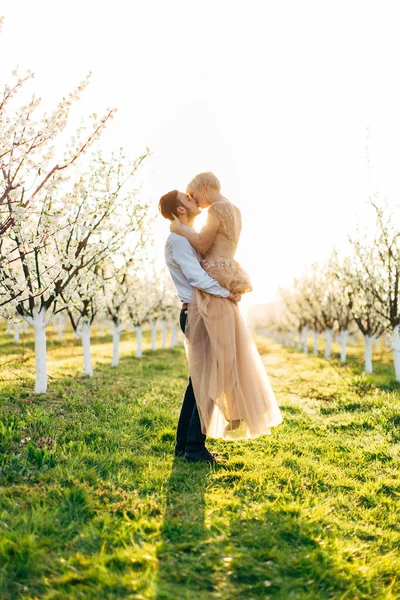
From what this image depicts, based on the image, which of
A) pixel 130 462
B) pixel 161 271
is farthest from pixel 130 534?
pixel 161 271

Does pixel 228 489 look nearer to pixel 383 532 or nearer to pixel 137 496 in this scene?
pixel 137 496

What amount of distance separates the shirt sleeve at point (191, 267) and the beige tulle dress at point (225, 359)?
0.11 m

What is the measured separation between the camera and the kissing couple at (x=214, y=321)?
4.82 metres

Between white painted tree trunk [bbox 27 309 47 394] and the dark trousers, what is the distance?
3.90 metres

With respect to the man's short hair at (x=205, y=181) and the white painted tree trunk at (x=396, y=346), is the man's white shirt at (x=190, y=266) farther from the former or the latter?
the white painted tree trunk at (x=396, y=346)

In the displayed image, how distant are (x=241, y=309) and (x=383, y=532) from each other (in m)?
2.64

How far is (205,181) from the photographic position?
496 cm

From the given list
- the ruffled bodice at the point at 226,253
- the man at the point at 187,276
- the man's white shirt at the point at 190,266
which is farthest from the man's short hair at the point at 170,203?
the ruffled bodice at the point at 226,253

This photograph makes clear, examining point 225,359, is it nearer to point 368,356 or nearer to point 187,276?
point 187,276

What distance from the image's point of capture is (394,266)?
1169 cm

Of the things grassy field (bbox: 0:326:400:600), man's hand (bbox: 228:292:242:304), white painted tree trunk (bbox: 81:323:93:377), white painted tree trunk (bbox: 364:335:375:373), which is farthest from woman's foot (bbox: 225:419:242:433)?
white painted tree trunk (bbox: 364:335:375:373)

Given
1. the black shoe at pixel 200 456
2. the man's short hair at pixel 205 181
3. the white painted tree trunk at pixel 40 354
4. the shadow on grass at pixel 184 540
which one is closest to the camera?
the shadow on grass at pixel 184 540

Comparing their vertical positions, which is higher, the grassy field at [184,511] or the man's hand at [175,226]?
the man's hand at [175,226]

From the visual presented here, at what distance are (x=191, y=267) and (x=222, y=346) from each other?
932 millimetres
